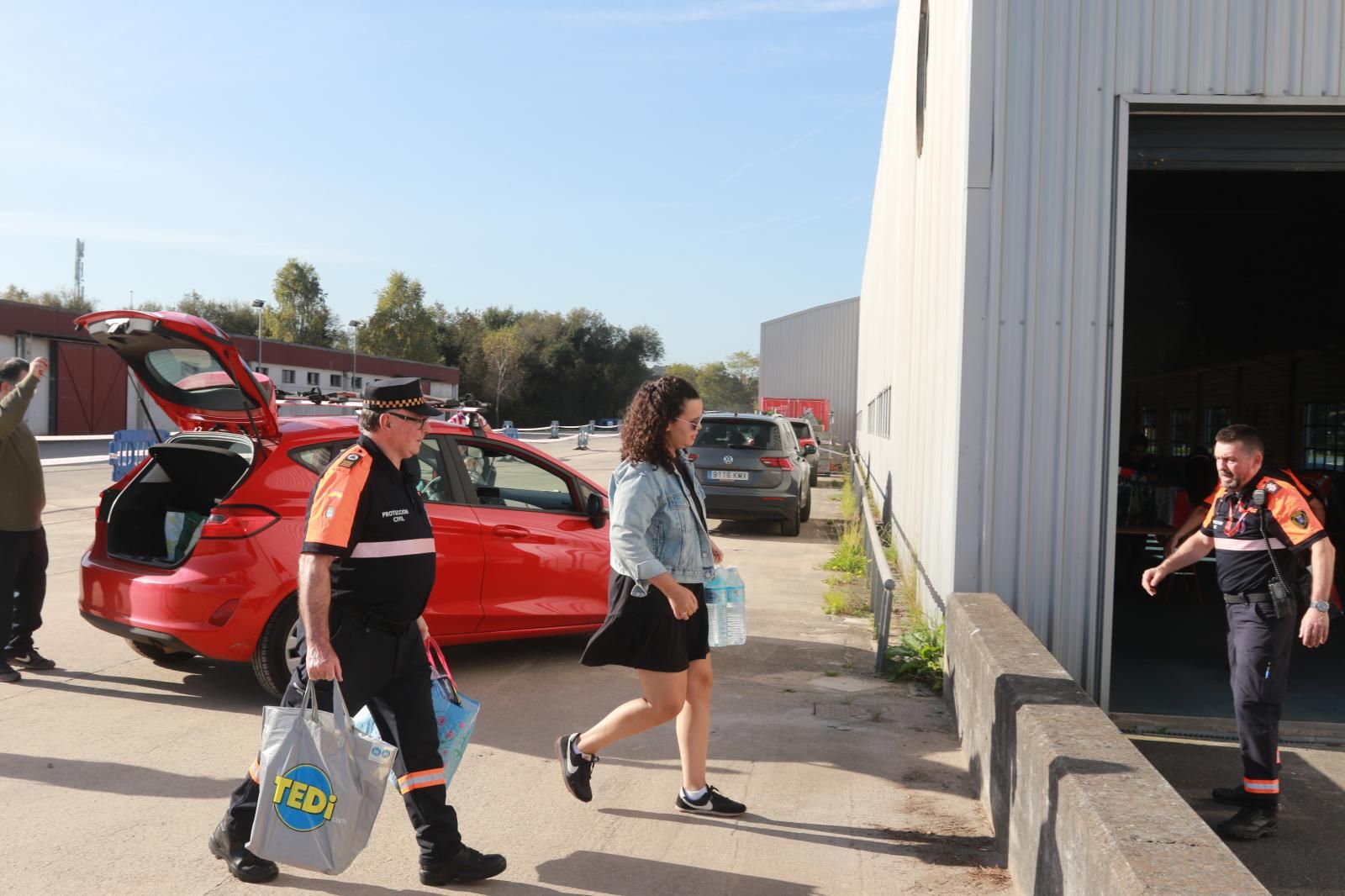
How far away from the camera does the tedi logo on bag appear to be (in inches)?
141

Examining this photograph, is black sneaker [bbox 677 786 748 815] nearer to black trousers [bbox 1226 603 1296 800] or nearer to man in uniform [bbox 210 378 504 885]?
man in uniform [bbox 210 378 504 885]

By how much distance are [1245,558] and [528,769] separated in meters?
3.27

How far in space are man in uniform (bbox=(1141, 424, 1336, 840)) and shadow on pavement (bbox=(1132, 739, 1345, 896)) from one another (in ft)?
0.36

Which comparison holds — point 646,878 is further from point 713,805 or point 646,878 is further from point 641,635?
point 641,635

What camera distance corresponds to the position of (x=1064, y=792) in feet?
11.0

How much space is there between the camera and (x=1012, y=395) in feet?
20.9

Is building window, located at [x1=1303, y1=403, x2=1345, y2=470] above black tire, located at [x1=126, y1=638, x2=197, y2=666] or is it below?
above

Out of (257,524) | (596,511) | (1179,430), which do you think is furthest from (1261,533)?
(1179,430)

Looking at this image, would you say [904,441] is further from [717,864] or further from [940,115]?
[717,864]

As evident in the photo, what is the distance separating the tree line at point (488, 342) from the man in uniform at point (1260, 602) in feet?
274

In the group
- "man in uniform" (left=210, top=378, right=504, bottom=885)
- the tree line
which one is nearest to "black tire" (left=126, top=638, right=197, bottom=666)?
"man in uniform" (left=210, top=378, right=504, bottom=885)

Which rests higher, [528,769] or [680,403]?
[680,403]

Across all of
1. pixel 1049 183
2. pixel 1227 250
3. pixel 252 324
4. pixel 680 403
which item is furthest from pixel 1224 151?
pixel 252 324

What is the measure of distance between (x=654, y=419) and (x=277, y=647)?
2757 millimetres
